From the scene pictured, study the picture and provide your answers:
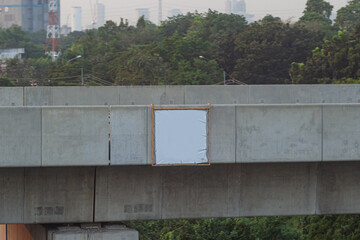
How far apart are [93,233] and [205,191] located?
7.75 feet

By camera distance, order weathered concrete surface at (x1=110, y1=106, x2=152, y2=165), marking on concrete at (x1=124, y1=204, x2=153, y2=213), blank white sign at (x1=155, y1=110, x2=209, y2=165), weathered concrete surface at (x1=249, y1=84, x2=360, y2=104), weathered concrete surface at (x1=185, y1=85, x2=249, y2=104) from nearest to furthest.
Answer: weathered concrete surface at (x1=110, y1=106, x2=152, y2=165) → blank white sign at (x1=155, y1=110, x2=209, y2=165) → marking on concrete at (x1=124, y1=204, x2=153, y2=213) → weathered concrete surface at (x1=185, y1=85, x2=249, y2=104) → weathered concrete surface at (x1=249, y1=84, x2=360, y2=104)

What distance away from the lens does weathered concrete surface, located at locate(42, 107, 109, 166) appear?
1196 cm

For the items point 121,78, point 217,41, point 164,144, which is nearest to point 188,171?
point 164,144

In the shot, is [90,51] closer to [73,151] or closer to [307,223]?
[307,223]

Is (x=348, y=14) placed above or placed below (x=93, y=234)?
above

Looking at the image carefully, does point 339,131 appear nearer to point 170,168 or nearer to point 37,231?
point 170,168

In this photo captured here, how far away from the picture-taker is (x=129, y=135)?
39.8ft

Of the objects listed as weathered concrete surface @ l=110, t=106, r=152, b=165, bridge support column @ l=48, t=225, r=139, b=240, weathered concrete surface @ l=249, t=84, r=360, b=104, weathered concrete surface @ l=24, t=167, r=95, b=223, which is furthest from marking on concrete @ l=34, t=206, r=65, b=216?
weathered concrete surface @ l=249, t=84, r=360, b=104

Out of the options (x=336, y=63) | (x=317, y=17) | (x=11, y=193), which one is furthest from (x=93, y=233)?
(x=317, y=17)

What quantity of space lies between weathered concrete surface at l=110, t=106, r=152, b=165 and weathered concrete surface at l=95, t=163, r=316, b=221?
98 centimetres

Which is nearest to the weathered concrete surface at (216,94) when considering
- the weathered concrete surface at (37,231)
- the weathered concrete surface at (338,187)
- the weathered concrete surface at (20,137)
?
the weathered concrete surface at (37,231)

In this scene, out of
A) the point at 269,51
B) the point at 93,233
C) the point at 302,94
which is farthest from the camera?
the point at 269,51

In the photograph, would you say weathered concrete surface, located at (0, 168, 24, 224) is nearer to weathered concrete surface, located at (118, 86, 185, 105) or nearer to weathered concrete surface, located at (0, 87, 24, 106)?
weathered concrete surface, located at (118, 86, 185, 105)

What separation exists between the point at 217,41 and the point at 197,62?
698 inches
